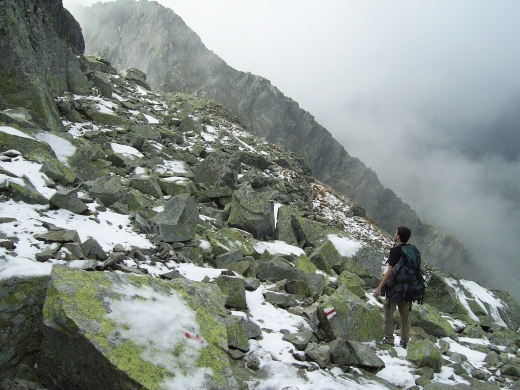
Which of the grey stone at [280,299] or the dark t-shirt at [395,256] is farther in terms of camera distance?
the dark t-shirt at [395,256]

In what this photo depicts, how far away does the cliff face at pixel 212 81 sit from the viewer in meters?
76.2

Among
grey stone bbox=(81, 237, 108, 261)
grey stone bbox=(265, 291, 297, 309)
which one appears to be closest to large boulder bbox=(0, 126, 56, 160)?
grey stone bbox=(81, 237, 108, 261)

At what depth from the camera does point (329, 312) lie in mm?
6297

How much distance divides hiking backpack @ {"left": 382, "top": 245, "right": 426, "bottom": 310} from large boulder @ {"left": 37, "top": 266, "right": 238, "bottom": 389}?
13.7 ft

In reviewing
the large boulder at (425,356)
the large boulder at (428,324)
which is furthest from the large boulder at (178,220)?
the large boulder at (428,324)

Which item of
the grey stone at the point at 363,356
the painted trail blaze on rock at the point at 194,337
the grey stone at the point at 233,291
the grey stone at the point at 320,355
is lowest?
the grey stone at the point at 233,291

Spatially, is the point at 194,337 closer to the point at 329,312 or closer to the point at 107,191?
the point at 329,312

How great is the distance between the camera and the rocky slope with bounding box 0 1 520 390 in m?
3.24

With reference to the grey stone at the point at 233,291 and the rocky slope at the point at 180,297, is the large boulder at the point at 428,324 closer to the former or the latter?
the rocky slope at the point at 180,297

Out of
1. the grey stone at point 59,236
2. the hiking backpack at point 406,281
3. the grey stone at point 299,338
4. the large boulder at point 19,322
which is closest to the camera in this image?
the large boulder at point 19,322

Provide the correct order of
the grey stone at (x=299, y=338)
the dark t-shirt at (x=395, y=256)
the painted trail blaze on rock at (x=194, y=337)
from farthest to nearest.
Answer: the dark t-shirt at (x=395, y=256) → the grey stone at (x=299, y=338) → the painted trail blaze on rock at (x=194, y=337)

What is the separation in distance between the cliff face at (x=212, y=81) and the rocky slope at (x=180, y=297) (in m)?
63.9

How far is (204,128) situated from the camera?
99.3 ft

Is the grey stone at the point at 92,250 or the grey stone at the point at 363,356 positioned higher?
the grey stone at the point at 363,356
